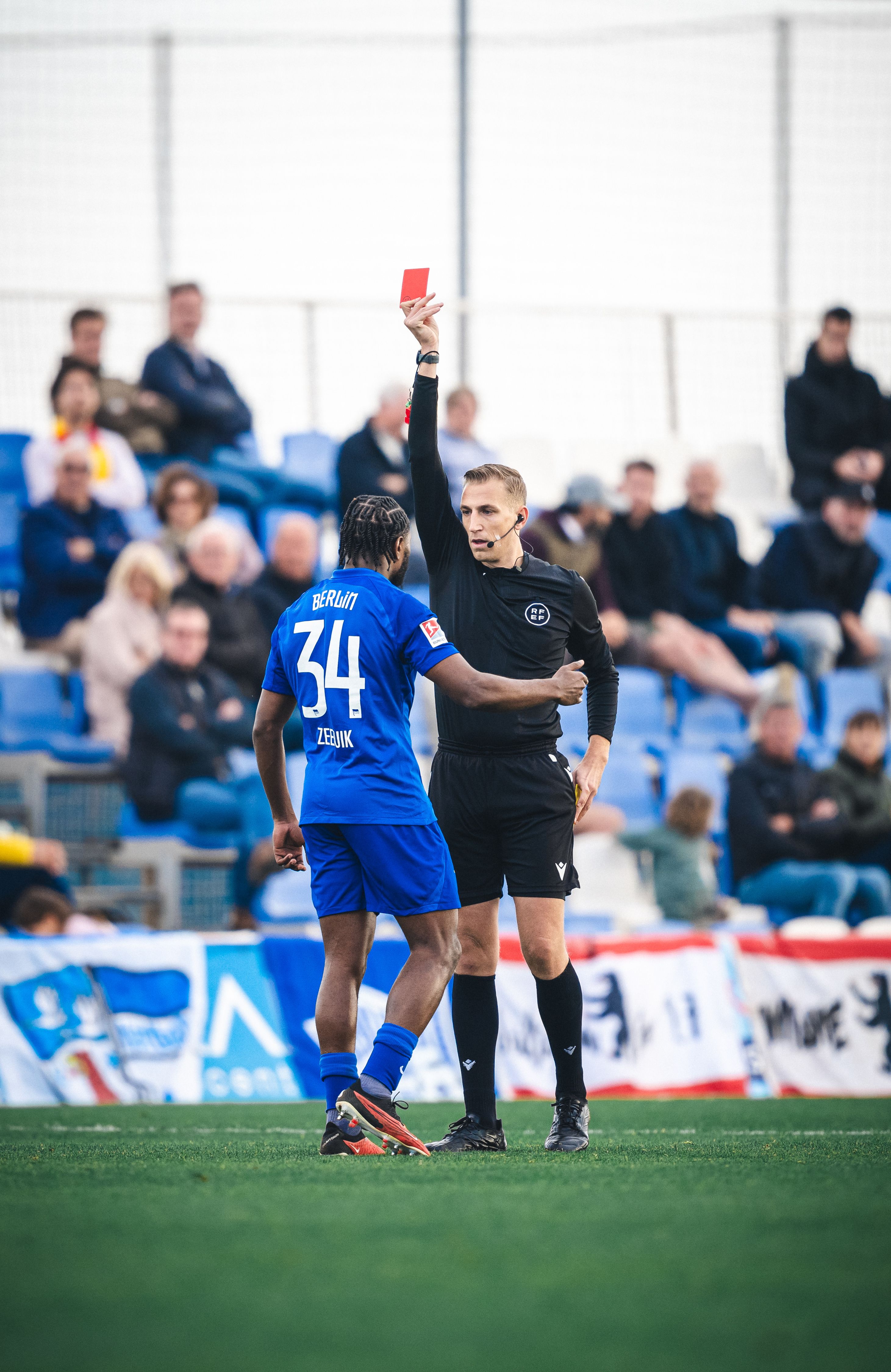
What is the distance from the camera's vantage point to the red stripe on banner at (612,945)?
9.02 m

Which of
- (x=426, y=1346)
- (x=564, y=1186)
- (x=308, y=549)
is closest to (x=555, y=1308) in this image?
(x=426, y=1346)

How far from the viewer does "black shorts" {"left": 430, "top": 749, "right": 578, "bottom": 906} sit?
5.29m

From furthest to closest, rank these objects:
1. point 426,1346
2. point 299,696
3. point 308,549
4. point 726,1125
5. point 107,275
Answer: point 107,275
point 308,549
point 726,1125
point 299,696
point 426,1346

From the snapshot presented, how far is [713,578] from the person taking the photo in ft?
44.5

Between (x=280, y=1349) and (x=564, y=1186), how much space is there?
5.39 ft

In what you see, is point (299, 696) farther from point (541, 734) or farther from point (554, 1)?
point (554, 1)

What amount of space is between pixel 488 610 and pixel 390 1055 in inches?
57.6

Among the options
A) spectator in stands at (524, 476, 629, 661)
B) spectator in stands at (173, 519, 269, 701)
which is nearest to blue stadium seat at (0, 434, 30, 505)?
spectator in stands at (173, 519, 269, 701)

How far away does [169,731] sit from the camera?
10.2 meters

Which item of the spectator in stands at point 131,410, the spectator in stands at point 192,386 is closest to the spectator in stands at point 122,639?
the spectator in stands at point 131,410

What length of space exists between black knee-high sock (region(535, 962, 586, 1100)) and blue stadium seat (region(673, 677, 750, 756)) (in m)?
7.60

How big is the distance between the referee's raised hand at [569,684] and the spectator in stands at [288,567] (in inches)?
262

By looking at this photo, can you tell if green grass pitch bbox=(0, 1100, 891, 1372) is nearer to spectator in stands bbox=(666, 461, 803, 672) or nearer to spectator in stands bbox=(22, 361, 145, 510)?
spectator in stands bbox=(22, 361, 145, 510)

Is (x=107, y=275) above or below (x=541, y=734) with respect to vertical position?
above
